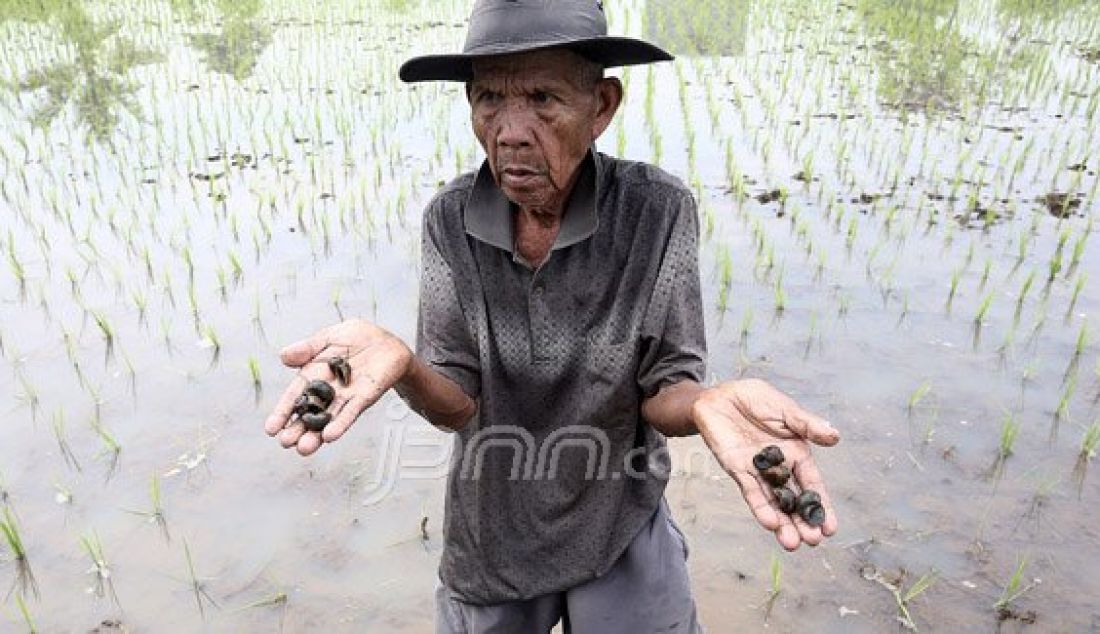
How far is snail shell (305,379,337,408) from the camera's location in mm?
1102

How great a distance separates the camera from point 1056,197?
4.68m

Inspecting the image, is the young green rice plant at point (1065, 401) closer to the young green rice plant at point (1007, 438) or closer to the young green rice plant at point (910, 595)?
the young green rice plant at point (1007, 438)

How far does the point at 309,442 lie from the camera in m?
1.06

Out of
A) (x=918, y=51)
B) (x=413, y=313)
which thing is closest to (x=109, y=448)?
(x=413, y=313)

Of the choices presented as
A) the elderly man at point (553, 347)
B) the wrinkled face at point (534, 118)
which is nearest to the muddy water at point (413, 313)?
the elderly man at point (553, 347)

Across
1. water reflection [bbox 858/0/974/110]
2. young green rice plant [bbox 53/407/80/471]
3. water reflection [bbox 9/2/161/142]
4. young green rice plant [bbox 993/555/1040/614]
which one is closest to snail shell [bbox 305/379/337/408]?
young green rice plant [bbox 993/555/1040/614]

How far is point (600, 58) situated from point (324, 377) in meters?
0.69

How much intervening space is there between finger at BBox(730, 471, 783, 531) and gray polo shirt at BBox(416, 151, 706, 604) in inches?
12.8

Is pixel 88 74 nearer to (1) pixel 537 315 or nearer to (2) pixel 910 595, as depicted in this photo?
(1) pixel 537 315

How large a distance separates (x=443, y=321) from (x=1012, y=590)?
1964 mm

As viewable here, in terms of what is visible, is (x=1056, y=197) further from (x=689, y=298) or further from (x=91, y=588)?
(x=91, y=588)

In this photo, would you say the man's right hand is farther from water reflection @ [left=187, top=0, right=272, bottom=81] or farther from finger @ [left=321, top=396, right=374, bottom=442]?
water reflection @ [left=187, top=0, right=272, bottom=81]

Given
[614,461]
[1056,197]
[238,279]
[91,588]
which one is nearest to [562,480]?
[614,461]

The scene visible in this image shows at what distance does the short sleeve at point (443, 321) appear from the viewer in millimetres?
1473
